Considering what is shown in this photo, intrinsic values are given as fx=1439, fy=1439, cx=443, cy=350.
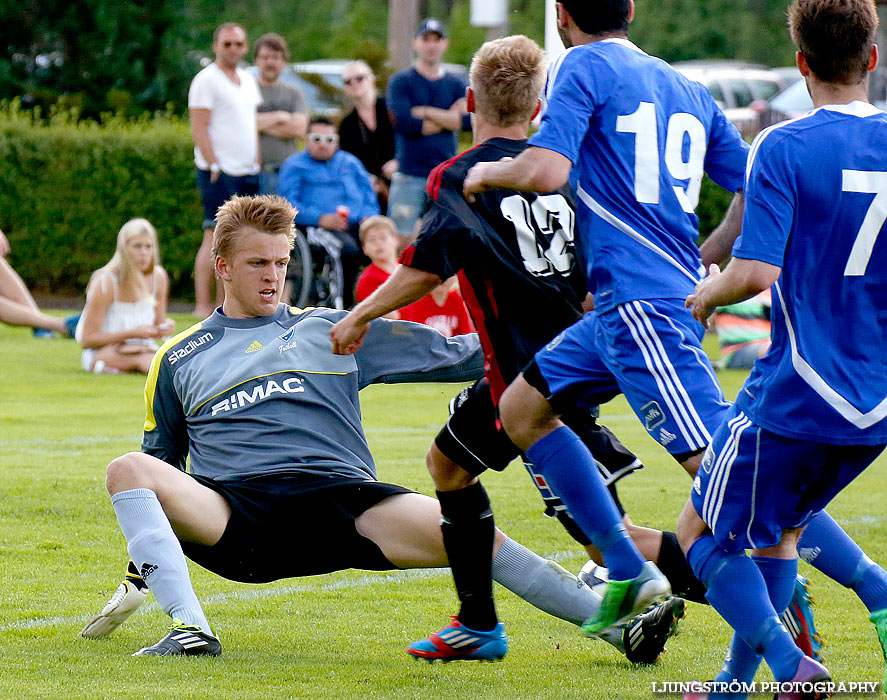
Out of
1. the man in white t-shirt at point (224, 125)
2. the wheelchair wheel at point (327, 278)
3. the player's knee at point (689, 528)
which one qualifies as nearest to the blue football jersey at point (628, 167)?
the player's knee at point (689, 528)

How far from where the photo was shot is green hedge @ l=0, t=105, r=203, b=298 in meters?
16.7

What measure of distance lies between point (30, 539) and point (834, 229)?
376 centimetres

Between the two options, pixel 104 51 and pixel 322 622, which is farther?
pixel 104 51

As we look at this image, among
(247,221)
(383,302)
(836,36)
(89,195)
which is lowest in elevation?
(89,195)

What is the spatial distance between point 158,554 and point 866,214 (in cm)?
216

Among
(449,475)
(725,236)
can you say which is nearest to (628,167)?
(725,236)

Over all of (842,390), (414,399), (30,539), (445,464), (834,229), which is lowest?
(414,399)

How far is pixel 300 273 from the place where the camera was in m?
13.8

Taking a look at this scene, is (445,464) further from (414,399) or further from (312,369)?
(414,399)

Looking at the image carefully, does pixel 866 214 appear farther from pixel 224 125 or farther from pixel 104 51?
pixel 104 51

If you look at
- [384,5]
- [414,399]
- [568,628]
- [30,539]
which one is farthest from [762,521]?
[384,5]

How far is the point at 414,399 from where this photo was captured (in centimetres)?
1088

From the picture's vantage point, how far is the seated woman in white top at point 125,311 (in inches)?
449

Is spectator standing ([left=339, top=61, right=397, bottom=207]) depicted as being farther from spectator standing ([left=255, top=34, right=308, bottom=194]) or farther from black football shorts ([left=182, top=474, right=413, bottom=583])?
black football shorts ([left=182, top=474, right=413, bottom=583])
